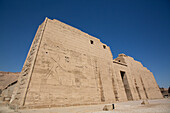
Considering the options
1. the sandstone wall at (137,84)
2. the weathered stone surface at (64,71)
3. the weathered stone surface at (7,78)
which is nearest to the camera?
the weathered stone surface at (64,71)

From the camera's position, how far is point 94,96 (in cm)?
601

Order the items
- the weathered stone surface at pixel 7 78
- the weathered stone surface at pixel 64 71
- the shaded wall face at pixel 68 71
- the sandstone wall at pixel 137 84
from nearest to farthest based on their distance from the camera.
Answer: the weathered stone surface at pixel 64 71, the shaded wall face at pixel 68 71, the sandstone wall at pixel 137 84, the weathered stone surface at pixel 7 78

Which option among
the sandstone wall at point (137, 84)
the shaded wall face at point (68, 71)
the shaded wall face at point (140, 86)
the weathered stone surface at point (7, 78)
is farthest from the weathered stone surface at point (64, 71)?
the weathered stone surface at point (7, 78)

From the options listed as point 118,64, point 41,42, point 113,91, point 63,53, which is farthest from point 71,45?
point 118,64

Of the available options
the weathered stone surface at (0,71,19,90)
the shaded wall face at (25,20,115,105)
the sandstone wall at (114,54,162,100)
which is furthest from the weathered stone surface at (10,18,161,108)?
the weathered stone surface at (0,71,19,90)

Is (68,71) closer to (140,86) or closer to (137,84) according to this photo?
(137,84)

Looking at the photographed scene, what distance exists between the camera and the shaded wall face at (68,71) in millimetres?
4316

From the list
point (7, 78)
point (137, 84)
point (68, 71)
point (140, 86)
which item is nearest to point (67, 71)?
point (68, 71)

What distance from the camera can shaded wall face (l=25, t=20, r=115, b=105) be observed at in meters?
4.32

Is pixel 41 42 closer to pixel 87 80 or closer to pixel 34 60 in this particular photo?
pixel 34 60

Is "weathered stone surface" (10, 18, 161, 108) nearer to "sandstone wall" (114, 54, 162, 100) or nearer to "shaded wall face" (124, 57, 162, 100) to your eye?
"sandstone wall" (114, 54, 162, 100)

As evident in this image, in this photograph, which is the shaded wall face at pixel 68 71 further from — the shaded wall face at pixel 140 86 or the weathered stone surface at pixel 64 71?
the shaded wall face at pixel 140 86

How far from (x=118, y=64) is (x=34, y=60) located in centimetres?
875

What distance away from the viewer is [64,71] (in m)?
5.33
